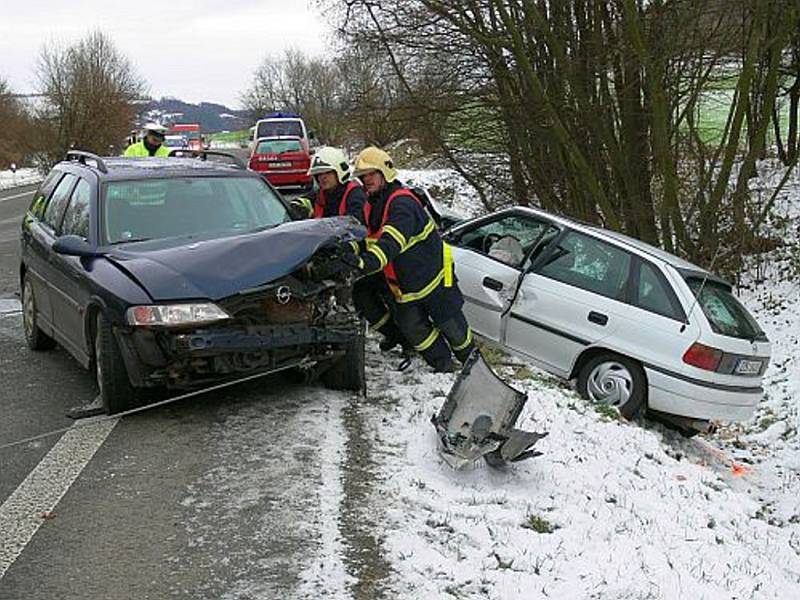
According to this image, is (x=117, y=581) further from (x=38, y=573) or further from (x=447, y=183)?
(x=447, y=183)

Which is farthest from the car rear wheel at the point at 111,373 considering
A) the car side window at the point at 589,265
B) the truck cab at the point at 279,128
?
the truck cab at the point at 279,128

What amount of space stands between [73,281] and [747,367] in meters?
5.35

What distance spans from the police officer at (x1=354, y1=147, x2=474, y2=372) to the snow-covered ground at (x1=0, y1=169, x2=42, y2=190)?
34.7m

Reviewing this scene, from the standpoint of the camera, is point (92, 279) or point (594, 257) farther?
point (594, 257)

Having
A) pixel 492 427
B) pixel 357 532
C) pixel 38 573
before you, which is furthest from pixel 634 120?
pixel 38 573

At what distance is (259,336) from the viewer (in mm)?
5840

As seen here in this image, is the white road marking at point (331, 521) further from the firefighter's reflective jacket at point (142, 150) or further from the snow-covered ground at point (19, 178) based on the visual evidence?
the snow-covered ground at point (19, 178)

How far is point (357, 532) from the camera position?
4.47m

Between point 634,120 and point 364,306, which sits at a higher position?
point 634,120

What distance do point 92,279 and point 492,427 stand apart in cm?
274

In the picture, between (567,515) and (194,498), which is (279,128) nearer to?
(194,498)

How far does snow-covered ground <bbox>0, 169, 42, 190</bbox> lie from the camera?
1635 inches

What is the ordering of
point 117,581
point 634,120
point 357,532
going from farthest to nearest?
1. point 634,120
2. point 357,532
3. point 117,581

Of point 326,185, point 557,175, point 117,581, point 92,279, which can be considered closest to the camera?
point 117,581
